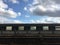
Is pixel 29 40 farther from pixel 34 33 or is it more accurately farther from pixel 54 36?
pixel 54 36

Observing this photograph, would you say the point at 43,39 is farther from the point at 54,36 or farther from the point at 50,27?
the point at 50,27

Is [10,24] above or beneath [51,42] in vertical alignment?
above

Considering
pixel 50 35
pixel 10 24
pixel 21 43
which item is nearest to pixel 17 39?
pixel 21 43

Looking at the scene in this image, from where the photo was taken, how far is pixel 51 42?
1446 inches

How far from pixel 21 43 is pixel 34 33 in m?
3.30

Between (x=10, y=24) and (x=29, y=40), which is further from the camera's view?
(x=10, y=24)

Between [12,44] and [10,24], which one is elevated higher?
[10,24]

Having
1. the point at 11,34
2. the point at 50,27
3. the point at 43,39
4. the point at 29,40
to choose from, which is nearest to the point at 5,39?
the point at 11,34

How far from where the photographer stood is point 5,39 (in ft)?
121

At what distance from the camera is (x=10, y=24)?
4541 centimetres

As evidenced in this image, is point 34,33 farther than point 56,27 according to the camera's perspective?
No

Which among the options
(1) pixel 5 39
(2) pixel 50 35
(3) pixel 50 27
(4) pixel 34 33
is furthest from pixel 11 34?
(3) pixel 50 27

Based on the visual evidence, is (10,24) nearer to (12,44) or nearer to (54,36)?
(12,44)

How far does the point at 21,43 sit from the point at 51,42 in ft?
18.5
